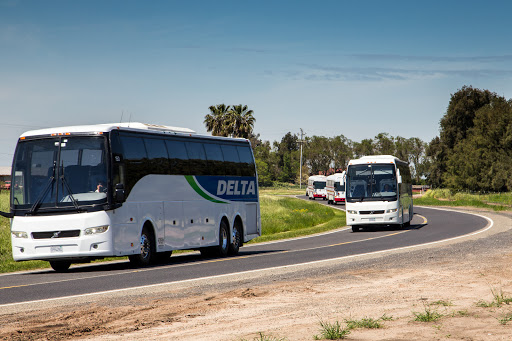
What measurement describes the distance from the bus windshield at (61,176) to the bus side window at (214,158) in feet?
17.2

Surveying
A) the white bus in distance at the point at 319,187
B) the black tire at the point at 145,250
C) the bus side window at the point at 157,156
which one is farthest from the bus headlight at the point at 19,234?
the white bus in distance at the point at 319,187

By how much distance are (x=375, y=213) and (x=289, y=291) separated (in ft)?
73.6

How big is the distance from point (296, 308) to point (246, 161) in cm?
1546

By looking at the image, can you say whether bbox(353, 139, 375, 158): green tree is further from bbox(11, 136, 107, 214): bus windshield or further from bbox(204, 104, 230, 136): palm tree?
bbox(11, 136, 107, 214): bus windshield

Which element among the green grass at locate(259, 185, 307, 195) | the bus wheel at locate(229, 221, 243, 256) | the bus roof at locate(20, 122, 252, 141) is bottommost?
the bus wheel at locate(229, 221, 243, 256)

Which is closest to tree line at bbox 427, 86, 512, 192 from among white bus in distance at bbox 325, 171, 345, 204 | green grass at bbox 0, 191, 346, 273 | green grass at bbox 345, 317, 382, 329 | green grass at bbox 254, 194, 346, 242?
white bus in distance at bbox 325, 171, 345, 204

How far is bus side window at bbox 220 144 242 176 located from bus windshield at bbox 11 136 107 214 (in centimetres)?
639

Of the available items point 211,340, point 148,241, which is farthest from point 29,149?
point 211,340

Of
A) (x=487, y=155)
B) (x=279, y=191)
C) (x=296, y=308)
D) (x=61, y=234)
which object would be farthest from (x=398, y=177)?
(x=279, y=191)

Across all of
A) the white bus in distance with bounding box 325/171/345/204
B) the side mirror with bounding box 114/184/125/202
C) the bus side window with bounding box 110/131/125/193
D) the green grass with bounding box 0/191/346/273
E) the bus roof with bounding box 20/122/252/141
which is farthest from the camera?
the white bus in distance with bounding box 325/171/345/204

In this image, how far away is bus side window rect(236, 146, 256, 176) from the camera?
84.0ft

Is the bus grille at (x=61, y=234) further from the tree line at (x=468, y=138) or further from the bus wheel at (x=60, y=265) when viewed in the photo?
the tree line at (x=468, y=138)

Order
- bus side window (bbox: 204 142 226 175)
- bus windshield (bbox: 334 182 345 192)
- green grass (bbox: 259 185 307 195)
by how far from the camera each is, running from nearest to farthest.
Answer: bus side window (bbox: 204 142 226 175), bus windshield (bbox: 334 182 345 192), green grass (bbox: 259 185 307 195)

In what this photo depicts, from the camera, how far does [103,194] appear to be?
1830cm
